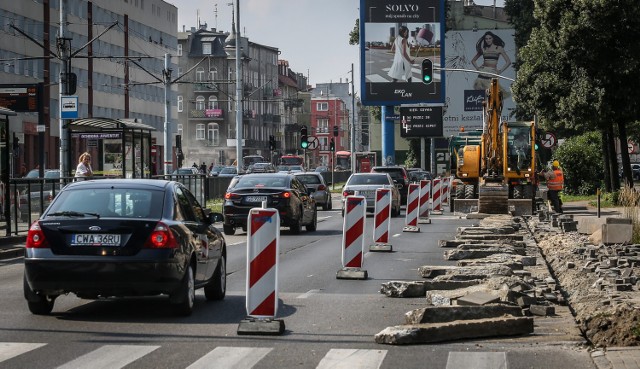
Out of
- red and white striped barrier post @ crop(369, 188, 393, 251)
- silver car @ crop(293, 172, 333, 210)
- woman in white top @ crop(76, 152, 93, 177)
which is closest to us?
red and white striped barrier post @ crop(369, 188, 393, 251)

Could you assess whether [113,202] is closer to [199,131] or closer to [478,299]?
[478,299]

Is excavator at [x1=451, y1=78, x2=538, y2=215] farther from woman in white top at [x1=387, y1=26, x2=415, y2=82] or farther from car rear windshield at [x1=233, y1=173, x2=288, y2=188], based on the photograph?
woman in white top at [x1=387, y1=26, x2=415, y2=82]

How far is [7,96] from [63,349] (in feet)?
92.5

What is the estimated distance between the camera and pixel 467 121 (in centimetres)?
9138

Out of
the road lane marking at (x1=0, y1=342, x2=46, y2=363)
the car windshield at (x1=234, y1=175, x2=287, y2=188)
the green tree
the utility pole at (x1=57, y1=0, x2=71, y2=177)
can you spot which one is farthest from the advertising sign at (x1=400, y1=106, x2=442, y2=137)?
the road lane marking at (x1=0, y1=342, x2=46, y2=363)

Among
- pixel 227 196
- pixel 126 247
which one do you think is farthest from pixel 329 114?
pixel 126 247

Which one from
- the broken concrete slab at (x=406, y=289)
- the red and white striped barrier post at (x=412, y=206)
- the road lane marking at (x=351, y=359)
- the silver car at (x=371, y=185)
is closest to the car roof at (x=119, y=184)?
the broken concrete slab at (x=406, y=289)

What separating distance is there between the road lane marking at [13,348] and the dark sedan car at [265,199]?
17553mm

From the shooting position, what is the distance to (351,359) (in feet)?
31.4

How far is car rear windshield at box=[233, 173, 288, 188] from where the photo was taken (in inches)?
1141

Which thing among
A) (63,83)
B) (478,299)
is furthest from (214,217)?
(63,83)

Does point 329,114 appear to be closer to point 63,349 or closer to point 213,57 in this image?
point 213,57

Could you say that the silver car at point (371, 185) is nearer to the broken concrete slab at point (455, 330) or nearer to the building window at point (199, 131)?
the broken concrete slab at point (455, 330)

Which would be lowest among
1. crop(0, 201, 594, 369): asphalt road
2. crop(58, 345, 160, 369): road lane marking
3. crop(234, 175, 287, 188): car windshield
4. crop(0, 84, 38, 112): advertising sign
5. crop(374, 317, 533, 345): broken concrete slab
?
crop(0, 201, 594, 369): asphalt road
